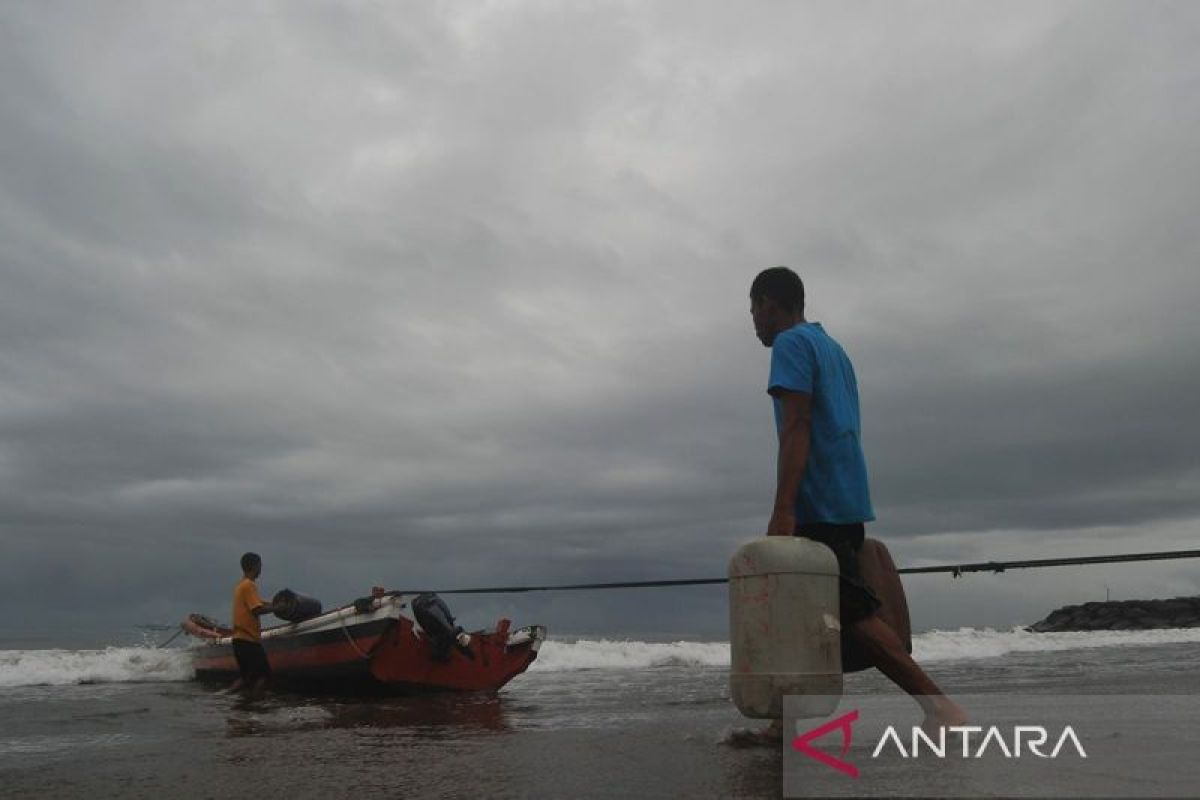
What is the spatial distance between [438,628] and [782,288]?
8.45 metres

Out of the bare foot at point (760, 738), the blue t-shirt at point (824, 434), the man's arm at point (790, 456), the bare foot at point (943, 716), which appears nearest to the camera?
the bare foot at point (943, 716)

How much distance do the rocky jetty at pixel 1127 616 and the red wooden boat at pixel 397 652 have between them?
49.5m

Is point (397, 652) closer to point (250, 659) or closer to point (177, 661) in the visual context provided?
point (250, 659)

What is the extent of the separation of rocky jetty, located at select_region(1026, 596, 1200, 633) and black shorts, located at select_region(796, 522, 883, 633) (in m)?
55.1

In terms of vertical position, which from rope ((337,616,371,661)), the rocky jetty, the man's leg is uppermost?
the man's leg

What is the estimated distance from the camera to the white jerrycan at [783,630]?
11.4ft

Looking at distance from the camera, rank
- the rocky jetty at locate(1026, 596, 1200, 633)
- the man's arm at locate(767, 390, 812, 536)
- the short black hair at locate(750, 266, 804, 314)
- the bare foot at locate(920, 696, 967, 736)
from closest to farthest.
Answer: the bare foot at locate(920, 696, 967, 736) → the man's arm at locate(767, 390, 812, 536) → the short black hair at locate(750, 266, 804, 314) → the rocky jetty at locate(1026, 596, 1200, 633)

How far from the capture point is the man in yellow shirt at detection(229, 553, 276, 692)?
12984 millimetres

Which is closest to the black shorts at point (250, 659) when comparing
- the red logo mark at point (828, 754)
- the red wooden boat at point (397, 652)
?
the red wooden boat at point (397, 652)

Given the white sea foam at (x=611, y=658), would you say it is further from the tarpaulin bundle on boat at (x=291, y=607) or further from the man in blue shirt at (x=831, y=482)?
the man in blue shirt at (x=831, y=482)

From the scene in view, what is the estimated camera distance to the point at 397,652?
1152 cm

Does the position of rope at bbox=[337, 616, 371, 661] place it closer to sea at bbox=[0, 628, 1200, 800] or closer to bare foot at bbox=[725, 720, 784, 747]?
sea at bbox=[0, 628, 1200, 800]

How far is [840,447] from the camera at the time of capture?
13.3 feet

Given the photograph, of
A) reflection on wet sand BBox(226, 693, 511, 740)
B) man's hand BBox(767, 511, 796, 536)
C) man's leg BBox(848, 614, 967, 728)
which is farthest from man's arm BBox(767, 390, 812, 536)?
reflection on wet sand BBox(226, 693, 511, 740)
